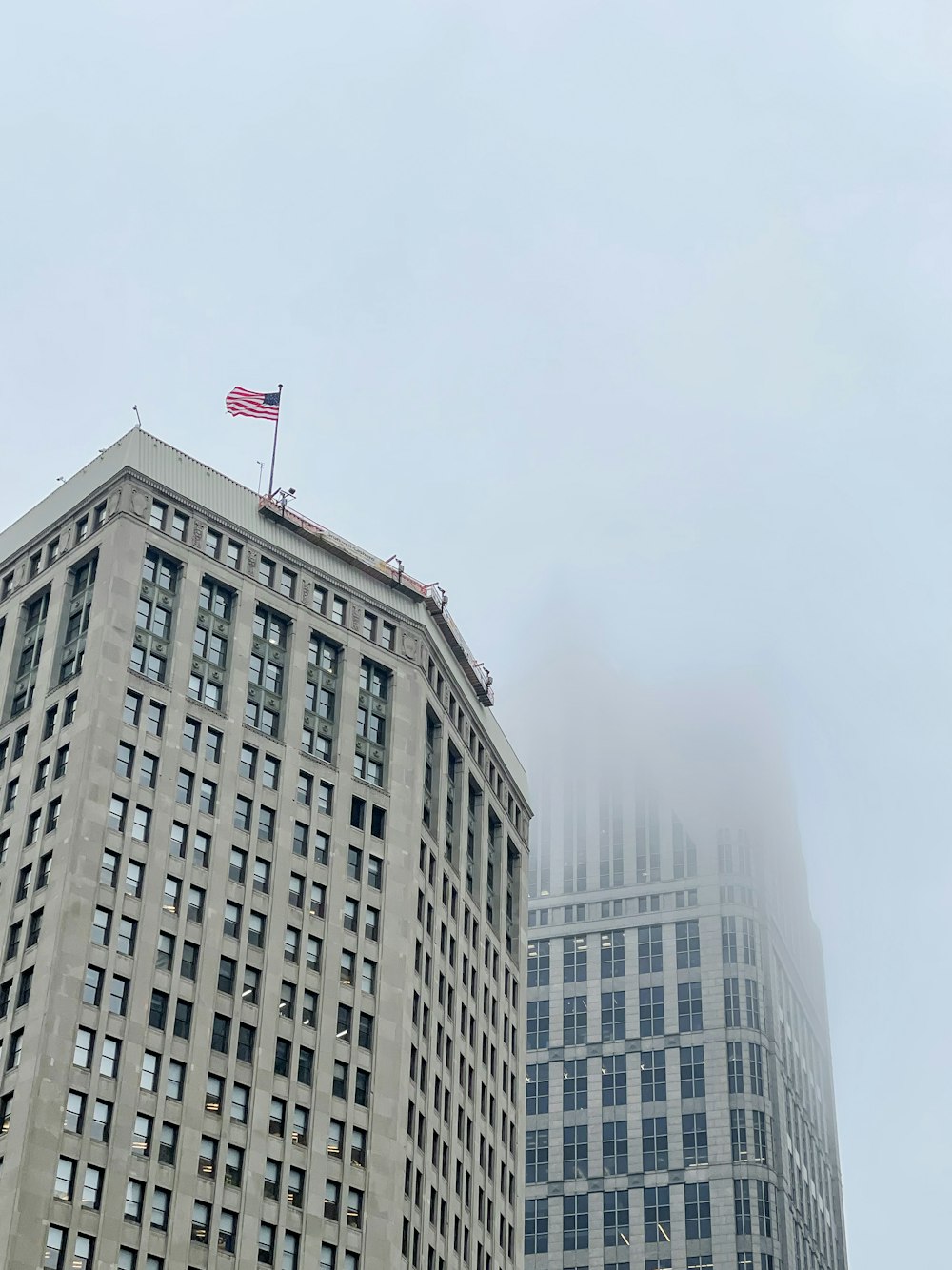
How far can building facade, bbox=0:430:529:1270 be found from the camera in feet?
362

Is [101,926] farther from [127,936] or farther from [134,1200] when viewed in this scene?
[134,1200]

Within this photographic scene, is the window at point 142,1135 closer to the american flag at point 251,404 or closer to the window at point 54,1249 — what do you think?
the window at point 54,1249

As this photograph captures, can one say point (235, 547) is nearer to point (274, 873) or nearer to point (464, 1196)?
point (274, 873)

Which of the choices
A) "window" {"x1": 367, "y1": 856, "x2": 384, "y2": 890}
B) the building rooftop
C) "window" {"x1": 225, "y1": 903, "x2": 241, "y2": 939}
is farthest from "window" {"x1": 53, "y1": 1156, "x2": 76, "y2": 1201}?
the building rooftop

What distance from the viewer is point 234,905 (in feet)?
403

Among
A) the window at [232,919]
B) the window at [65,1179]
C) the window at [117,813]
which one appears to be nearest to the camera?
the window at [65,1179]

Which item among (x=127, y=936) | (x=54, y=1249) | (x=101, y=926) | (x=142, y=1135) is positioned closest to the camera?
(x=54, y=1249)

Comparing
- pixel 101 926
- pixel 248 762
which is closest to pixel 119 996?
pixel 101 926

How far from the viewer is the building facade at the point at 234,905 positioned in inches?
4343

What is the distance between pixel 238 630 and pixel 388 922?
74.0 ft

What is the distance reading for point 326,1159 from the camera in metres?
119

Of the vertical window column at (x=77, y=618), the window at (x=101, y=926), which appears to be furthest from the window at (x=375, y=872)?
the vertical window column at (x=77, y=618)

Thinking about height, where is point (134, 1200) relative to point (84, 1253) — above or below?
above

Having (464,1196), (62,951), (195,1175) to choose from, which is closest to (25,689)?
(62,951)
